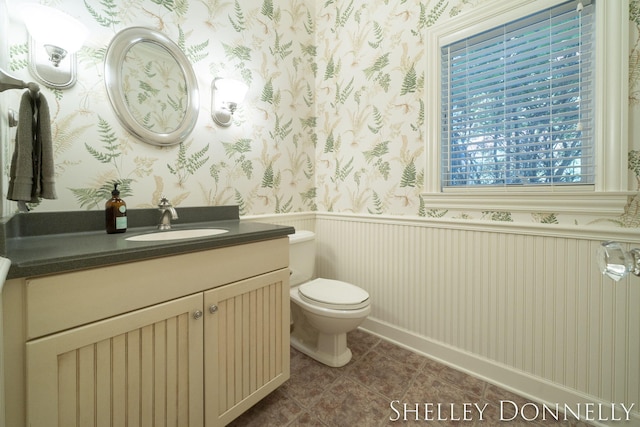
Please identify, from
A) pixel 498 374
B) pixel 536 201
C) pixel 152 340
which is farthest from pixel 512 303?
pixel 152 340

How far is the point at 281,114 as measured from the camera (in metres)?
1.96

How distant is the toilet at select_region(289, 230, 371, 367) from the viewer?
142cm

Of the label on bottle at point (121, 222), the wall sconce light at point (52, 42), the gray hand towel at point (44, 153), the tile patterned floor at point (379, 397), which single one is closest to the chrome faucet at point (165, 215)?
the label on bottle at point (121, 222)

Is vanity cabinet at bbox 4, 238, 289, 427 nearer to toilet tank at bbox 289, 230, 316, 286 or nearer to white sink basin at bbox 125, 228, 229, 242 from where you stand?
white sink basin at bbox 125, 228, 229, 242

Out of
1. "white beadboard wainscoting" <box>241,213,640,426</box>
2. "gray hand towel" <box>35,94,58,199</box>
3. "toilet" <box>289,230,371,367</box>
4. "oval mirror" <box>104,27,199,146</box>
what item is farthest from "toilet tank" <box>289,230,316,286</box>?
"gray hand towel" <box>35,94,58,199</box>

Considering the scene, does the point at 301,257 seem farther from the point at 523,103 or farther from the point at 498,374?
the point at 523,103

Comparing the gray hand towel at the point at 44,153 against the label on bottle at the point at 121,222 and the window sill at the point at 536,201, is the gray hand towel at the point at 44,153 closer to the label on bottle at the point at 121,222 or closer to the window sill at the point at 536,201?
the label on bottle at the point at 121,222

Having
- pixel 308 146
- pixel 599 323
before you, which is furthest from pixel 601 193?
pixel 308 146

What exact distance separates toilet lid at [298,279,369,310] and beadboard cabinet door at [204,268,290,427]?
0.81 feet

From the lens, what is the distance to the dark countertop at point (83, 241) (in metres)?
0.68

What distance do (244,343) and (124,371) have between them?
1.37ft

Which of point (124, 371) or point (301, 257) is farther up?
point (301, 257)

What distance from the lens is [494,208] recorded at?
1382mm

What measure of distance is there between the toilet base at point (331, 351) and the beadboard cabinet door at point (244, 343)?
36 centimetres
